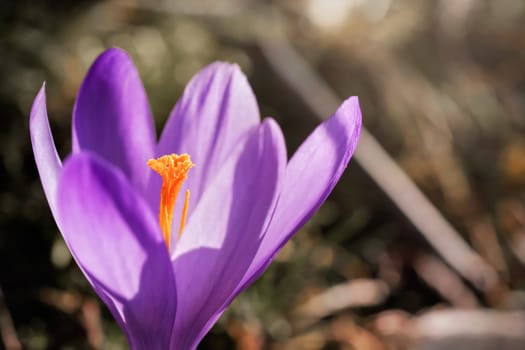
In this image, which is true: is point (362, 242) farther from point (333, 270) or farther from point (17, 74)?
point (17, 74)

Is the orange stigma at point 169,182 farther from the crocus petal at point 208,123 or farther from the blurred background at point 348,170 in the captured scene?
the blurred background at point 348,170

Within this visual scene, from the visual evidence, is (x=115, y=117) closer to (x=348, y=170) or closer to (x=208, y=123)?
(x=208, y=123)

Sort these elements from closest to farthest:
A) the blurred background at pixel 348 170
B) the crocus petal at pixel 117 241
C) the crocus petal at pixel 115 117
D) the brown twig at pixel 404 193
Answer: the crocus petal at pixel 117 241 < the crocus petal at pixel 115 117 < the blurred background at pixel 348 170 < the brown twig at pixel 404 193

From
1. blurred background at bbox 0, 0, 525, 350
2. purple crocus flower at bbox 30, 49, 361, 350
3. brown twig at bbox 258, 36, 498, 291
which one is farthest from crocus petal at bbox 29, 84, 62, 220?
brown twig at bbox 258, 36, 498, 291

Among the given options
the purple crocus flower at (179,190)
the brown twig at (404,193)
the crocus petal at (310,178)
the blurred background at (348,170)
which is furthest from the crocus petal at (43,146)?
the brown twig at (404,193)

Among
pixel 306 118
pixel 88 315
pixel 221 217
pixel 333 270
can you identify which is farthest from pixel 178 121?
pixel 306 118

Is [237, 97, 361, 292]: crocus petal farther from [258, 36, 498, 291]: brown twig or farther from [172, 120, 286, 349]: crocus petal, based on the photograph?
[258, 36, 498, 291]: brown twig
